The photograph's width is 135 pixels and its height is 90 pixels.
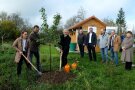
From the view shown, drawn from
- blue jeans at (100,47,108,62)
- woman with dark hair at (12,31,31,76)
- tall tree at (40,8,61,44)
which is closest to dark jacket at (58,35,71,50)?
tall tree at (40,8,61,44)

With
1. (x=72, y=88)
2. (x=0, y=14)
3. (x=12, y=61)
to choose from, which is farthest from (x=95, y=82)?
(x=0, y=14)

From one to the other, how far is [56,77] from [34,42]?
2.38 m

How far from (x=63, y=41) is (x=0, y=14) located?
216ft

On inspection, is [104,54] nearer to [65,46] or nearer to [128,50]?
[128,50]

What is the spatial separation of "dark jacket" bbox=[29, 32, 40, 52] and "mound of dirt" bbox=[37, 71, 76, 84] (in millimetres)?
1591

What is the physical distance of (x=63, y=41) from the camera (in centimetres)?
1608

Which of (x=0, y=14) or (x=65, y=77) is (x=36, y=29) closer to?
(x=65, y=77)

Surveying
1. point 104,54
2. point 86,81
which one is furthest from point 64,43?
point 104,54

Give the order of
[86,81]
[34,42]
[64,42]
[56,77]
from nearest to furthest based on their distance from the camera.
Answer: [86,81], [56,77], [34,42], [64,42]

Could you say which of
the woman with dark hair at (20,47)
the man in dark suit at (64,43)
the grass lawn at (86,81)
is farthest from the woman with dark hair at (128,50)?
the woman with dark hair at (20,47)

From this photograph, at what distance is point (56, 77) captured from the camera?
44.9 ft

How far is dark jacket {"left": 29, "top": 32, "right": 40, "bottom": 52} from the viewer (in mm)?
15266

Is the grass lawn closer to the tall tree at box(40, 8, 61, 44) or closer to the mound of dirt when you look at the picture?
the mound of dirt

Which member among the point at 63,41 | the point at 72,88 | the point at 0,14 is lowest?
the point at 72,88
